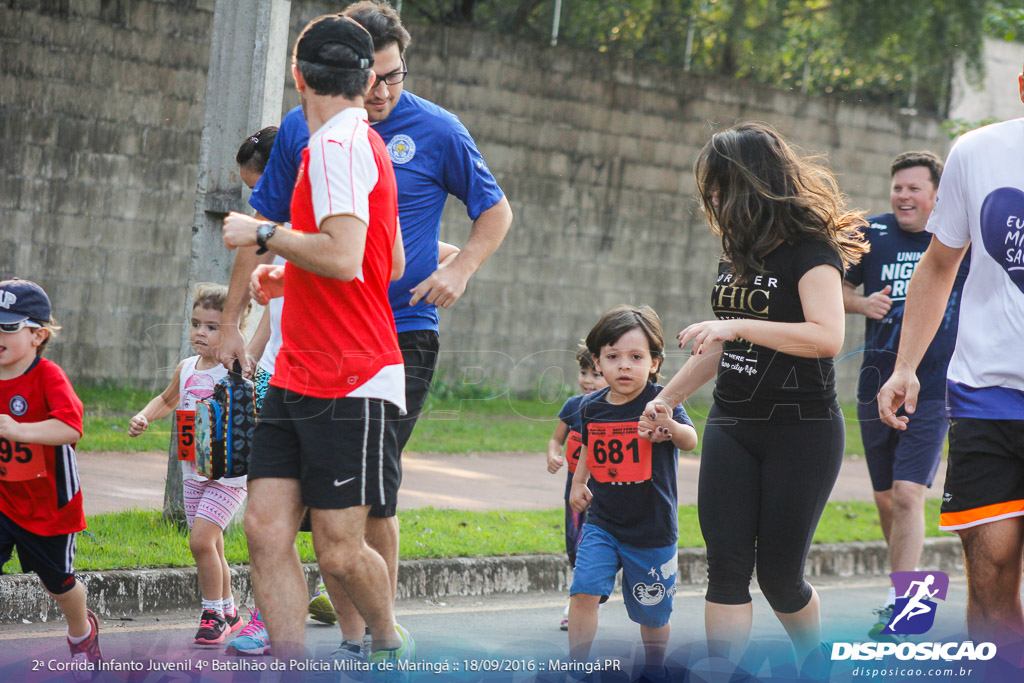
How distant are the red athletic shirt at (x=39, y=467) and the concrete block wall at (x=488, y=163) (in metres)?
6.40

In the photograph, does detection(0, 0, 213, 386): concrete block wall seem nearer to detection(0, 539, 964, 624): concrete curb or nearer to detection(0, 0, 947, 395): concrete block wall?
detection(0, 0, 947, 395): concrete block wall

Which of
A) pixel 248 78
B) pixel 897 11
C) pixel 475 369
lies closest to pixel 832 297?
pixel 248 78

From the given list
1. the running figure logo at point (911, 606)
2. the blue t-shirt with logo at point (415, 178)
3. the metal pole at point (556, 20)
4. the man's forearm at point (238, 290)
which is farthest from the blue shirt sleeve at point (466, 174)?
the metal pole at point (556, 20)

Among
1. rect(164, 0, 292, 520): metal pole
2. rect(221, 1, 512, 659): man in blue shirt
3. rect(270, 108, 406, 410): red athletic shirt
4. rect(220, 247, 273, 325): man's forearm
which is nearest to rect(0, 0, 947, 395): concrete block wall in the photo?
rect(164, 0, 292, 520): metal pole

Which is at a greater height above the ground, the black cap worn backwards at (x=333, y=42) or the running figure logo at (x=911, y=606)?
the black cap worn backwards at (x=333, y=42)

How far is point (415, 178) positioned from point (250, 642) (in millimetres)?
1944

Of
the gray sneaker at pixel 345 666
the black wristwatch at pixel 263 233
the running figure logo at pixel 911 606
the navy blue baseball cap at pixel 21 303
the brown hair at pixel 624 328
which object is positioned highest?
the black wristwatch at pixel 263 233

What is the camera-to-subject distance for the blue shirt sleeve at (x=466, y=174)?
A: 458 cm

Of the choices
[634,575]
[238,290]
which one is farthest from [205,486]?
[634,575]

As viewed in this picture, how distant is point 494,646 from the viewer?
5.37 meters

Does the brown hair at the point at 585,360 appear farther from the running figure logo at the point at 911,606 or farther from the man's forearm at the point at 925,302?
the man's forearm at the point at 925,302

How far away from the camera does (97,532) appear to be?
6023 mm

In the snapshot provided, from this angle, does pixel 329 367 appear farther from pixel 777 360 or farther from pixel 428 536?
pixel 428 536

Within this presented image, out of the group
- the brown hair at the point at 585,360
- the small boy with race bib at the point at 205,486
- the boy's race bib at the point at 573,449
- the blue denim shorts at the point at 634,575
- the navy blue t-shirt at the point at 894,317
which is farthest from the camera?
the navy blue t-shirt at the point at 894,317
